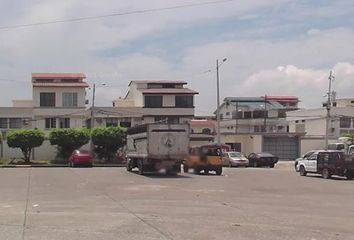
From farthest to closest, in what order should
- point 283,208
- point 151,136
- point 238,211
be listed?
point 151,136
point 283,208
point 238,211

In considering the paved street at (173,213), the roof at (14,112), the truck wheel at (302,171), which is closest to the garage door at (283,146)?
the roof at (14,112)

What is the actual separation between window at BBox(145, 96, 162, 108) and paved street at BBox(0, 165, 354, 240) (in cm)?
5791

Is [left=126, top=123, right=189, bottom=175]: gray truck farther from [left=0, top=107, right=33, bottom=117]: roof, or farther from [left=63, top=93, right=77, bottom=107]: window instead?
[left=0, top=107, right=33, bottom=117]: roof

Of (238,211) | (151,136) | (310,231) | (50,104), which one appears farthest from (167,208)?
(50,104)

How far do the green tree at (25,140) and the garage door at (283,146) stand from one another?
30.6 meters

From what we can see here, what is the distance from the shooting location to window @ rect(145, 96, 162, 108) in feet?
271

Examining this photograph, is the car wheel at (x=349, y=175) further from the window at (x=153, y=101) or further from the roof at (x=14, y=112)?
the roof at (x=14, y=112)

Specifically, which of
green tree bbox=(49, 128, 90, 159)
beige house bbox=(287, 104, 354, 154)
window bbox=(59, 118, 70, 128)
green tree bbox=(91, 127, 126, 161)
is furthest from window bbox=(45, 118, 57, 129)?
beige house bbox=(287, 104, 354, 154)

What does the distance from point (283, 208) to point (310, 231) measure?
4859 millimetres

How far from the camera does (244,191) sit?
23922 millimetres

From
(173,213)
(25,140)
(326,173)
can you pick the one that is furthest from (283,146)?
(173,213)

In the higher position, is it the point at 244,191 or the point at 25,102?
the point at 25,102

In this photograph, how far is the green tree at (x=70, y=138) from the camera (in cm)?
5803

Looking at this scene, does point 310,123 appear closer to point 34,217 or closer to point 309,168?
point 309,168
